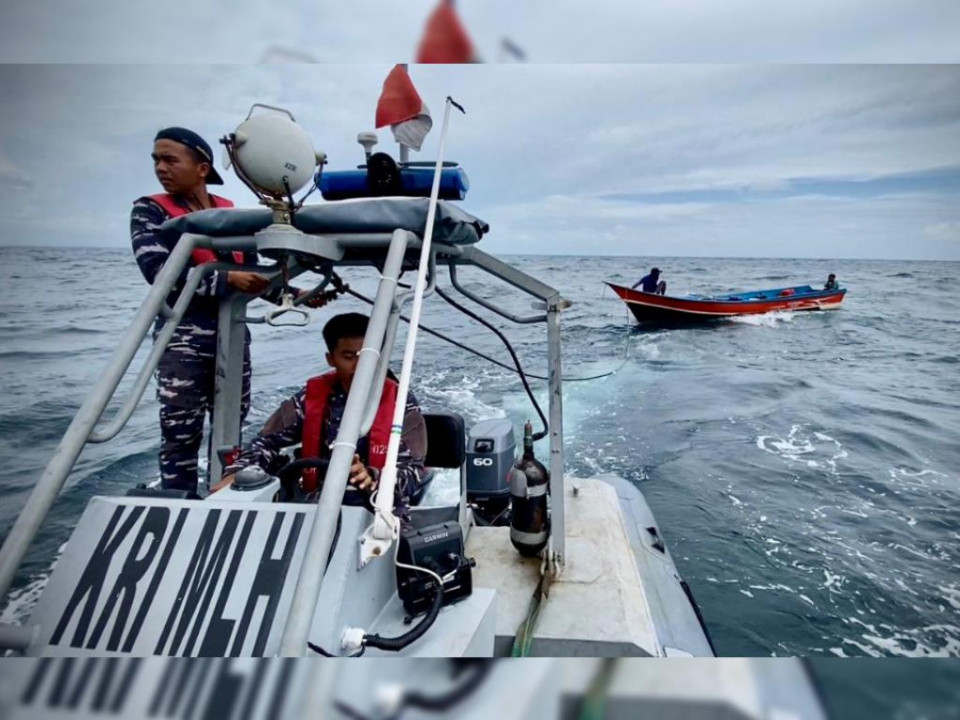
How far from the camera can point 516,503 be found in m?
2.75

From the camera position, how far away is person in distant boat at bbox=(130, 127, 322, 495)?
2.41 meters

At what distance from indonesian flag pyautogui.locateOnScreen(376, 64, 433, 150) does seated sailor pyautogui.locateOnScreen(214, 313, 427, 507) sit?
0.79 meters

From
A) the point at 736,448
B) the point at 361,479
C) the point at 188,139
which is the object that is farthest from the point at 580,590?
the point at 736,448

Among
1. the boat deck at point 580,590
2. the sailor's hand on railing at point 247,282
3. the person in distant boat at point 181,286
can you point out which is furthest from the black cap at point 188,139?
the boat deck at point 580,590

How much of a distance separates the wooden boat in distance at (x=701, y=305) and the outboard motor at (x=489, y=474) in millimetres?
13137

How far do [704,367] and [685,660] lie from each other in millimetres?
13011

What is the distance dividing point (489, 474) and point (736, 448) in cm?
531

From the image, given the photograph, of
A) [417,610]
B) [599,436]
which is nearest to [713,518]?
[599,436]

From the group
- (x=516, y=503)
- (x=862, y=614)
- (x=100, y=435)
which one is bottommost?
(x=862, y=614)

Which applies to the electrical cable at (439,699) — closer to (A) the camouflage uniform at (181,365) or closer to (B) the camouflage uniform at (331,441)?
(B) the camouflage uniform at (331,441)

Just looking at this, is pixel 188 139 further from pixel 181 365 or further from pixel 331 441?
pixel 331 441

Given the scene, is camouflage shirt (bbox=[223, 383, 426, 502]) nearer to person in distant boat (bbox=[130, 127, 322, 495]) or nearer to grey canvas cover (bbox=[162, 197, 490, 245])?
person in distant boat (bbox=[130, 127, 322, 495])

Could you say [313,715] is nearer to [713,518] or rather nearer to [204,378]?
[204,378]

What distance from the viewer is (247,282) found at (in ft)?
7.71
